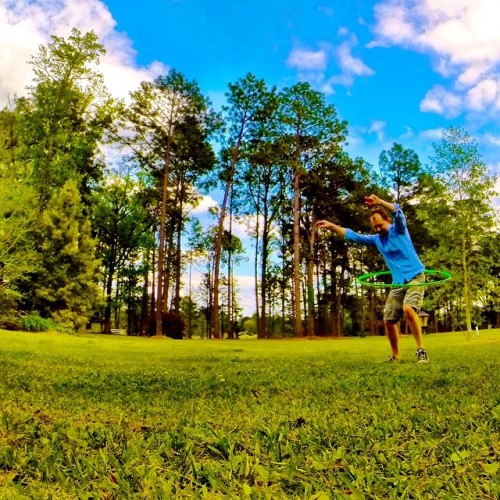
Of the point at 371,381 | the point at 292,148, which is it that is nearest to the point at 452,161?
the point at 292,148

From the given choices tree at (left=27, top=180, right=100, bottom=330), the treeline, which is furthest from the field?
tree at (left=27, top=180, right=100, bottom=330)

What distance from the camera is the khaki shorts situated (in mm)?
8055

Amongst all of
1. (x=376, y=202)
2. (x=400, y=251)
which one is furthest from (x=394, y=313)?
(x=376, y=202)

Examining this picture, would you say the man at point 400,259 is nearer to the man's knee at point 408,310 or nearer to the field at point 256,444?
the man's knee at point 408,310

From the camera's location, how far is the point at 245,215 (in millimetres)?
44438

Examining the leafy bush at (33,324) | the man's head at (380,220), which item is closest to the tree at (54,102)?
the leafy bush at (33,324)

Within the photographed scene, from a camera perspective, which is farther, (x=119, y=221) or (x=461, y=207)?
(x=119, y=221)

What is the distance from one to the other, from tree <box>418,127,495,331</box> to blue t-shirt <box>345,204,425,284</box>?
68.0 feet

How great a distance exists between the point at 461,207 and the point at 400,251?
22.6 meters

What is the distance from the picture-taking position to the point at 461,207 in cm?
2855

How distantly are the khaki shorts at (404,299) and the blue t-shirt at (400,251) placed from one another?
0.14m

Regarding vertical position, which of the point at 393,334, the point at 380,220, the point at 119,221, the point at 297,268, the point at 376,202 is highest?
the point at 119,221

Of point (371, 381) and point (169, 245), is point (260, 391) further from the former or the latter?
point (169, 245)

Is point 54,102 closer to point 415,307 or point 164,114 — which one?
point 164,114
